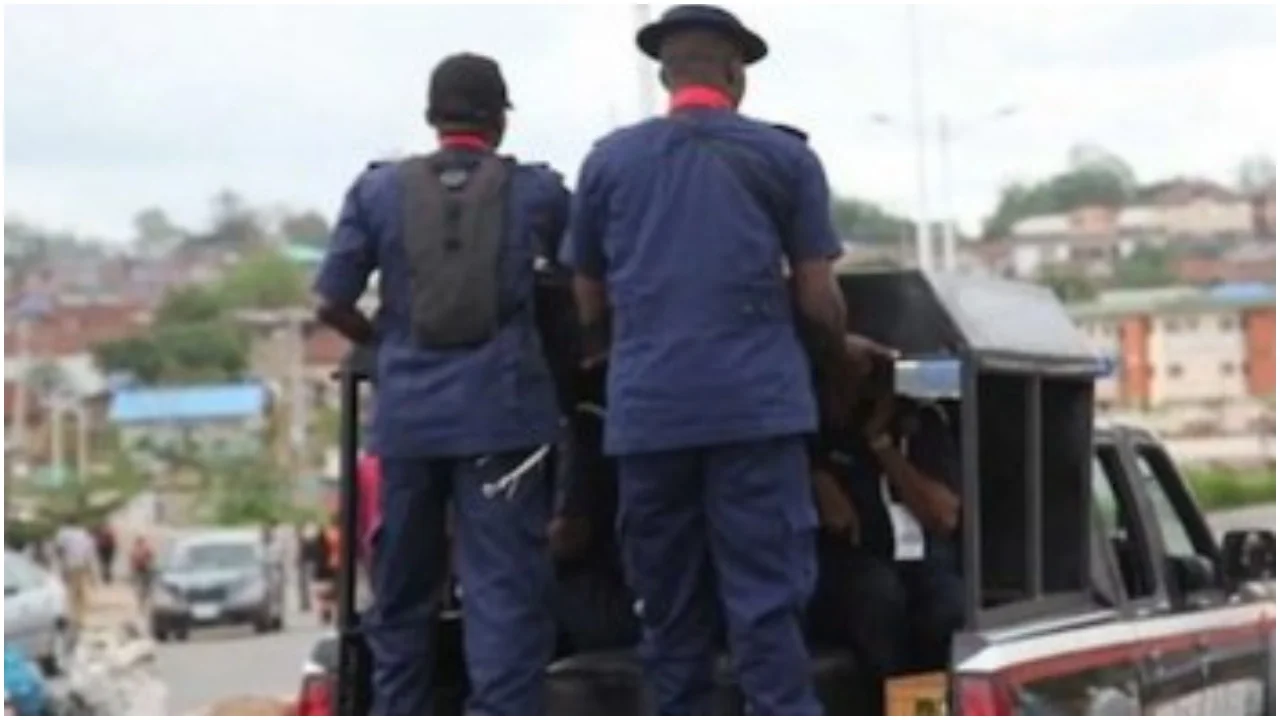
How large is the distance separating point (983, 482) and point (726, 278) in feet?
3.25

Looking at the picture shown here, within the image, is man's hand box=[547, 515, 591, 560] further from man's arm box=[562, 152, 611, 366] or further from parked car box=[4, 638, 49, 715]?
parked car box=[4, 638, 49, 715]

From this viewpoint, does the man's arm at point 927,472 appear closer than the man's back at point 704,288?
No

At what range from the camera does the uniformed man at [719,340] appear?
525cm

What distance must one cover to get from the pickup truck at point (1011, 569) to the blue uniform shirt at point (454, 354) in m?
0.32

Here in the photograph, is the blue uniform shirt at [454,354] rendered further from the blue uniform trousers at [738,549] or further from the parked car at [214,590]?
the parked car at [214,590]

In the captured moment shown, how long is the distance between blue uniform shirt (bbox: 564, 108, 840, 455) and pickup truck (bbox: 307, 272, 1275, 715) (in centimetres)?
43

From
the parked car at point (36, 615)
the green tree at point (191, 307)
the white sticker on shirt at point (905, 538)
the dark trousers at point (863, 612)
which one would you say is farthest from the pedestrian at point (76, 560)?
the green tree at point (191, 307)

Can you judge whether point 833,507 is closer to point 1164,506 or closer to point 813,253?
point 813,253

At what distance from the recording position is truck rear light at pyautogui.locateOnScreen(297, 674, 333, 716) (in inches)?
245

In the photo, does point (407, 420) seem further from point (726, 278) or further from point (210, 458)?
point (210, 458)

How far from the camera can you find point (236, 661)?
24.8 m

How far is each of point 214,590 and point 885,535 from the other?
27.8m

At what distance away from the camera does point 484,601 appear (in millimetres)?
5531

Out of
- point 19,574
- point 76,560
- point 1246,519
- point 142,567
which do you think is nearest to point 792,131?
point 1246,519
